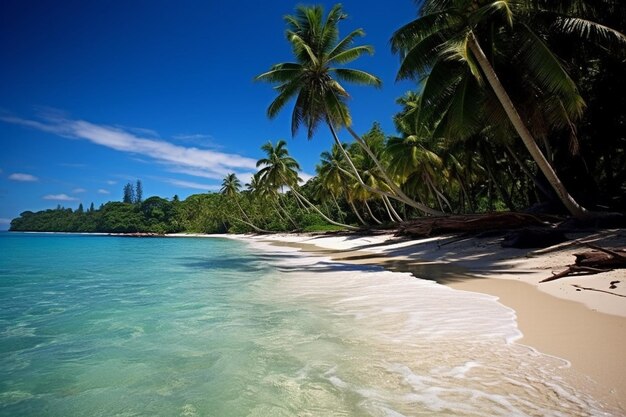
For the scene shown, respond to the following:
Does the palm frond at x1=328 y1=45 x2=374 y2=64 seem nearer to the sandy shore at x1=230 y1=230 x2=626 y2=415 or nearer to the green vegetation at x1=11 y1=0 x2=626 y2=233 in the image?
the green vegetation at x1=11 y1=0 x2=626 y2=233

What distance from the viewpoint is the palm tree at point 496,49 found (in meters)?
10.5

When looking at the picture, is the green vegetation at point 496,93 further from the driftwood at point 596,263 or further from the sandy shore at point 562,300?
the driftwood at point 596,263

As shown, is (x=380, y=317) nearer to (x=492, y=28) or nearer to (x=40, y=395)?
(x=40, y=395)

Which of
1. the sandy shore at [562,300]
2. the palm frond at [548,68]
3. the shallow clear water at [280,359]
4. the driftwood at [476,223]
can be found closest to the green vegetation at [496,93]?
the palm frond at [548,68]

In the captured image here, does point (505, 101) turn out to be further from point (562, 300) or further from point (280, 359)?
point (280, 359)

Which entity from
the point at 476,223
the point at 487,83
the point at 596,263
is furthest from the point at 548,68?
the point at 476,223

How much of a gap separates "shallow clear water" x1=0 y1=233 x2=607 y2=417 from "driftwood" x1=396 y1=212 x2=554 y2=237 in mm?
9438

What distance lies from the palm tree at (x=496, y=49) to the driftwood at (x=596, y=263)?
181 inches

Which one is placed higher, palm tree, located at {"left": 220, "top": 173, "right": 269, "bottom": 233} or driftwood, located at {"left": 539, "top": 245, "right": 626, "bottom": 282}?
palm tree, located at {"left": 220, "top": 173, "right": 269, "bottom": 233}

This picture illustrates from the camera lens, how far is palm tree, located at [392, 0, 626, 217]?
10.5 meters

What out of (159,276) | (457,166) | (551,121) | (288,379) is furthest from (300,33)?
(288,379)

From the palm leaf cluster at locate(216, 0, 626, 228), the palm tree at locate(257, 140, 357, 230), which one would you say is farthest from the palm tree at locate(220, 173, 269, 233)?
the palm leaf cluster at locate(216, 0, 626, 228)

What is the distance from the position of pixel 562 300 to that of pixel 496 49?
10.6m

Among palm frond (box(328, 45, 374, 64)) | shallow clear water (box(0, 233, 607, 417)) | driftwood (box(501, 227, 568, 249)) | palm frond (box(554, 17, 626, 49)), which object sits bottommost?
shallow clear water (box(0, 233, 607, 417))
